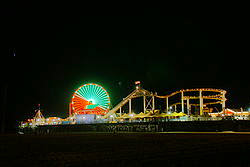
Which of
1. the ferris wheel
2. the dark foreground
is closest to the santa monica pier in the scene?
the ferris wheel

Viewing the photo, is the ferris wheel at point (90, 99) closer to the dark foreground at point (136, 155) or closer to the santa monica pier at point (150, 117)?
the santa monica pier at point (150, 117)

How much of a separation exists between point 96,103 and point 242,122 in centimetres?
3642

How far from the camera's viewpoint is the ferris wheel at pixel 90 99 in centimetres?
5919

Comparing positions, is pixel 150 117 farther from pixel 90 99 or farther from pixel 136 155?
pixel 136 155

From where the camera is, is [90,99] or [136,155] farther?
[90,99]

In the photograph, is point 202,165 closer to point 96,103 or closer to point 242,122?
point 242,122

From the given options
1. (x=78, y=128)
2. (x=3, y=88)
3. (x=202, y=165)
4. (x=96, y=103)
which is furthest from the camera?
(x=96, y=103)

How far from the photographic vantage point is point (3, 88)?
33.8 meters

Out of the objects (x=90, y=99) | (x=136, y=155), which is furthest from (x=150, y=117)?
(x=136, y=155)

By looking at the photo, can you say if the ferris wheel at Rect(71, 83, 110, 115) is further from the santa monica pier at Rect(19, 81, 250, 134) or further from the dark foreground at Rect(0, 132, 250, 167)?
the dark foreground at Rect(0, 132, 250, 167)

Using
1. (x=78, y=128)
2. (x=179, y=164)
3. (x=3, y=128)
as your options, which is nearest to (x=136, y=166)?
(x=179, y=164)

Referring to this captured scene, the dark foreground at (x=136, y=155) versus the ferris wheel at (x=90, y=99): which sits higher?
the ferris wheel at (x=90, y=99)

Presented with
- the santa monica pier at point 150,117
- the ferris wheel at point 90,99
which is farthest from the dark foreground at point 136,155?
the ferris wheel at point 90,99

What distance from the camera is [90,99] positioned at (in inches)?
2349
